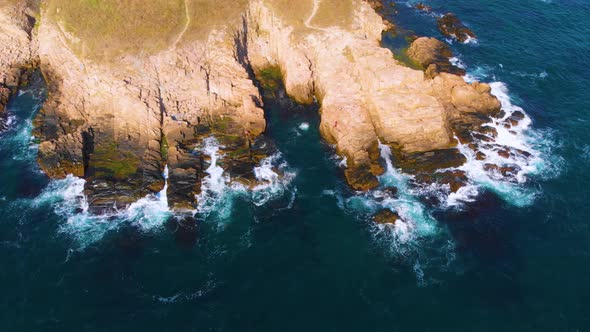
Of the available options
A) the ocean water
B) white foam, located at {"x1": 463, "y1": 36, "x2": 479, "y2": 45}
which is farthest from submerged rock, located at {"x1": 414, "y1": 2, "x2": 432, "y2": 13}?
the ocean water

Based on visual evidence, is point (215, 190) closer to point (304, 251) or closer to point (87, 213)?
point (304, 251)

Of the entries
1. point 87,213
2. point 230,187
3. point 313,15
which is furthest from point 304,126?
point 87,213

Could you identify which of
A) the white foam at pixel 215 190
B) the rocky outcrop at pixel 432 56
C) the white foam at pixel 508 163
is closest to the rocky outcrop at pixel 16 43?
the white foam at pixel 215 190

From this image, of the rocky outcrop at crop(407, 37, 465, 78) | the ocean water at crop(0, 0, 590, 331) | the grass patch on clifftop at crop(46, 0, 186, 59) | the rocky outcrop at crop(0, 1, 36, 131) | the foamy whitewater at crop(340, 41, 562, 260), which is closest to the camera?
the ocean water at crop(0, 0, 590, 331)

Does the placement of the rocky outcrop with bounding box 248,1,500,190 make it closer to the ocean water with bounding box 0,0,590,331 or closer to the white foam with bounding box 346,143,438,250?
the white foam with bounding box 346,143,438,250

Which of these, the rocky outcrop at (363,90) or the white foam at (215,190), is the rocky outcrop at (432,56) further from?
the white foam at (215,190)
